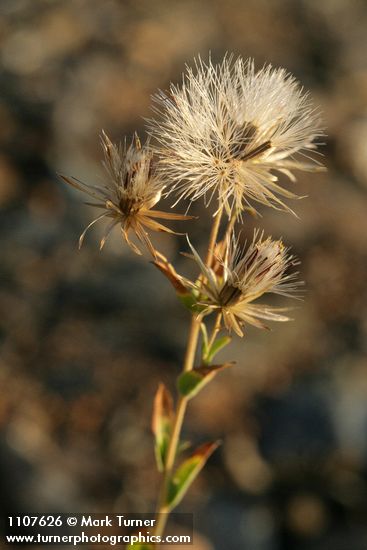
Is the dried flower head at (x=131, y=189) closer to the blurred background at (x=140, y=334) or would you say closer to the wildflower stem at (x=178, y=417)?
the wildflower stem at (x=178, y=417)

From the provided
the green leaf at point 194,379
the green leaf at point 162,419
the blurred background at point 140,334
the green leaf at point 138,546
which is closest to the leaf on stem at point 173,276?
the green leaf at point 194,379

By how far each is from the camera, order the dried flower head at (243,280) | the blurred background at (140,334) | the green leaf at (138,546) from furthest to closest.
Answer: the blurred background at (140,334) < the green leaf at (138,546) < the dried flower head at (243,280)

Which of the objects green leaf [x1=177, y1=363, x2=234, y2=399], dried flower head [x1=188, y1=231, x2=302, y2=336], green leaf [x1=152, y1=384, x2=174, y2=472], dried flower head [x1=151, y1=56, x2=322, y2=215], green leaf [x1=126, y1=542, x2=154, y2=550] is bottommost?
green leaf [x1=126, y1=542, x2=154, y2=550]

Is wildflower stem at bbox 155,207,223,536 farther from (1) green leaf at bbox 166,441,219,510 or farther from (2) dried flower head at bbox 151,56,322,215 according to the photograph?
(2) dried flower head at bbox 151,56,322,215

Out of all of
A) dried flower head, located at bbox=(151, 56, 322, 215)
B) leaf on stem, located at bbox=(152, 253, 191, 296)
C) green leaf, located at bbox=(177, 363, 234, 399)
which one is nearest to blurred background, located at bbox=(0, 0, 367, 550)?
green leaf, located at bbox=(177, 363, 234, 399)

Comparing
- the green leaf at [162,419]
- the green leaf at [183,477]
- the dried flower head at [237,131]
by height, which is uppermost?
the dried flower head at [237,131]
